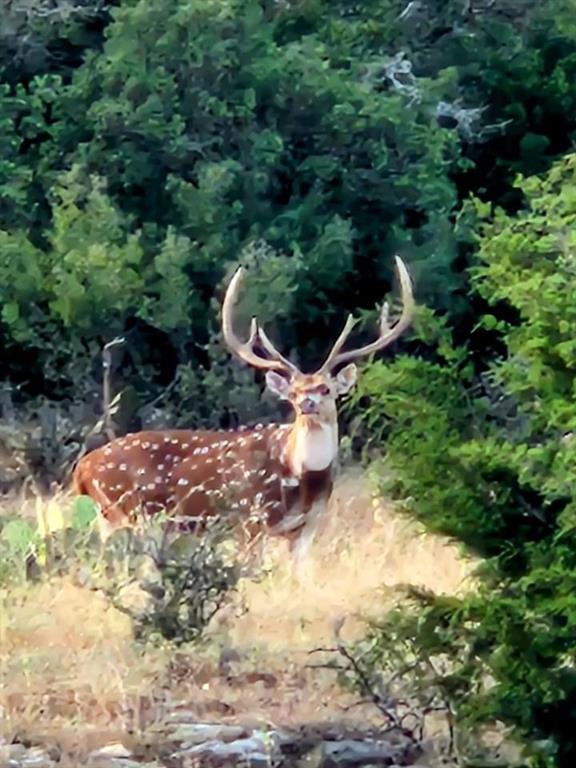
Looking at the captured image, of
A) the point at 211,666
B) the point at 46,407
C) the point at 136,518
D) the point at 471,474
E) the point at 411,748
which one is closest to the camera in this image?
the point at 471,474

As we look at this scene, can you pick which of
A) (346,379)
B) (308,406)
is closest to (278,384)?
(308,406)

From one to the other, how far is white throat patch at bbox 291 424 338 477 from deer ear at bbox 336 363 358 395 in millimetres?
215

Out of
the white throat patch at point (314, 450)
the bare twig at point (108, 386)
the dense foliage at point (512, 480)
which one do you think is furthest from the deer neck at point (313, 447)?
the dense foliage at point (512, 480)

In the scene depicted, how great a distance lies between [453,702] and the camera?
233 inches

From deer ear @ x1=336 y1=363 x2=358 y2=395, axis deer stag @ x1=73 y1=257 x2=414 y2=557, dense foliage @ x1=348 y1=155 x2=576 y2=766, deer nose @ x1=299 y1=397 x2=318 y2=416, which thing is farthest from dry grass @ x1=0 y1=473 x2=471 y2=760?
deer ear @ x1=336 y1=363 x2=358 y2=395

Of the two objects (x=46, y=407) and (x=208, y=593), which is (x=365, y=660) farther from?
(x=46, y=407)

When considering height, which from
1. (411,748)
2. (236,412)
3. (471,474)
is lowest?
(236,412)

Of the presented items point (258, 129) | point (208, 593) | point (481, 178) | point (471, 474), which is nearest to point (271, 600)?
point (208, 593)

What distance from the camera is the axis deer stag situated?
8852mm

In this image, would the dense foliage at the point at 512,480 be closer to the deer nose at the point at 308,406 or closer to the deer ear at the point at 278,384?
the deer nose at the point at 308,406

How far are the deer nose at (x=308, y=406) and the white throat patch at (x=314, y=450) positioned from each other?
7 centimetres

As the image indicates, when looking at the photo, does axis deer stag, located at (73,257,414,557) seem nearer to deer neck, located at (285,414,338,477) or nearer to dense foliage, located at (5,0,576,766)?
deer neck, located at (285,414,338,477)

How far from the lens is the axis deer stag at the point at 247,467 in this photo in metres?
8.85

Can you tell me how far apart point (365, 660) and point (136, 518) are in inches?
110
